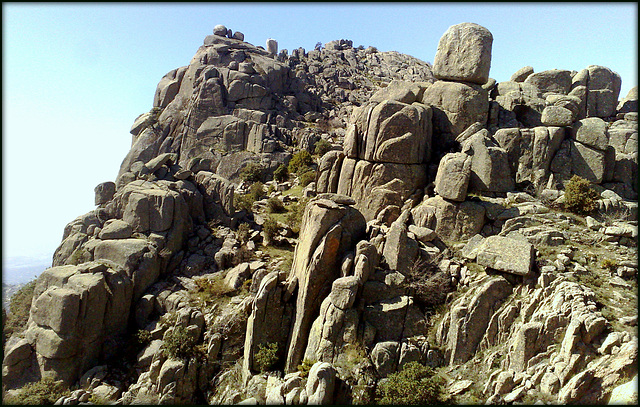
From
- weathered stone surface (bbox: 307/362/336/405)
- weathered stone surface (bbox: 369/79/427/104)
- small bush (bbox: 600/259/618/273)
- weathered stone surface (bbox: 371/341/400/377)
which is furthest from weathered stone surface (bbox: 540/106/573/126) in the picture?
weathered stone surface (bbox: 307/362/336/405)

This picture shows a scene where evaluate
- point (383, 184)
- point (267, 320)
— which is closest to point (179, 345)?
point (267, 320)

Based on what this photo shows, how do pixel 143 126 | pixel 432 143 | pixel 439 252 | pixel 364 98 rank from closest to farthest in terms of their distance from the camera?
pixel 439 252
pixel 432 143
pixel 143 126
pixel 364 98

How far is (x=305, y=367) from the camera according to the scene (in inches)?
749

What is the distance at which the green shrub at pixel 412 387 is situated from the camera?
55.0 feet

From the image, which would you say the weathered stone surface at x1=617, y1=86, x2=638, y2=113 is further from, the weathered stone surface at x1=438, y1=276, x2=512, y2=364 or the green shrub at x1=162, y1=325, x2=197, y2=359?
the green shrub at x1=162, y1=325, x2=197, y2=359

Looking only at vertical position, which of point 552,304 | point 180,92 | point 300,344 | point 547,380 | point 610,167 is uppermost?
point 180,92

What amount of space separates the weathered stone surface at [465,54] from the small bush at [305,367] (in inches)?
996

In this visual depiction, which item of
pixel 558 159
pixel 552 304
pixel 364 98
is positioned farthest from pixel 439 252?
pixel 364 98

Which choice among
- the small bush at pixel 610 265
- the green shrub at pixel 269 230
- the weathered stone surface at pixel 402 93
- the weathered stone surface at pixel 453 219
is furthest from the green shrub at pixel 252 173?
the small bush at pixel 610 265

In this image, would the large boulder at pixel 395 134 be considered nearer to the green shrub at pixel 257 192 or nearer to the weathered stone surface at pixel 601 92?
the green shrub at pixel 257 192

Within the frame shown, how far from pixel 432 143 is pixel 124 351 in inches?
1060

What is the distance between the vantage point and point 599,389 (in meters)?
14.2

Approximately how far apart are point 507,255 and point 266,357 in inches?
562

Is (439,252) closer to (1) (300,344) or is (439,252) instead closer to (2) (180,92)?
(1) (300,344)
